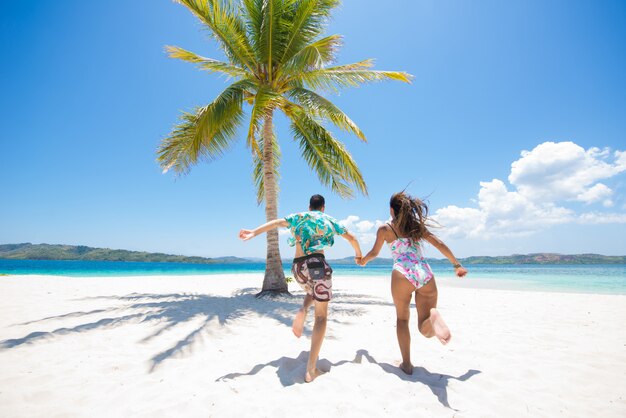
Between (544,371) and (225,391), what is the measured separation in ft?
11.1

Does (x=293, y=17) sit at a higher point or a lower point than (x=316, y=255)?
higher

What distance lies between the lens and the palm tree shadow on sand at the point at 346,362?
2713 mm

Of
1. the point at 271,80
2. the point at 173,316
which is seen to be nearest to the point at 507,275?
the point at 271,80

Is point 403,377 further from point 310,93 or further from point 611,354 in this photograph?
point 310,93

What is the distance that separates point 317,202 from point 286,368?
188 cm

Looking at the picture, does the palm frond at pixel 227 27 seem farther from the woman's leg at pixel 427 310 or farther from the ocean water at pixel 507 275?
the ocean water at pixel 507 275

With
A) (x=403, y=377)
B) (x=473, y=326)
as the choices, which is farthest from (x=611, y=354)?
(x=403, y=377)

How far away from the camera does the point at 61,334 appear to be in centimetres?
414

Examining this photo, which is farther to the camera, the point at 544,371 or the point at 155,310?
the point at 155,310

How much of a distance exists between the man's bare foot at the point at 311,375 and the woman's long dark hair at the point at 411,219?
1677 millimetres

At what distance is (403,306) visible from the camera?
288 centimetres

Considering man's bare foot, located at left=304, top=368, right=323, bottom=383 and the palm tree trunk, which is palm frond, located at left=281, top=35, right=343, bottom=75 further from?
man's bare foot, located at left=304, top=368, right=323, bottom=383

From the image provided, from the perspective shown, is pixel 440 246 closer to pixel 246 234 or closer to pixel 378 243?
pixel 378 243

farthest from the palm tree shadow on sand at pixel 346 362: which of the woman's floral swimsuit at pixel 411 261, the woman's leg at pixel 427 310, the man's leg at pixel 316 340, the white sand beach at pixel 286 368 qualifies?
the woman's floral swimsuit at pixel 411 261
